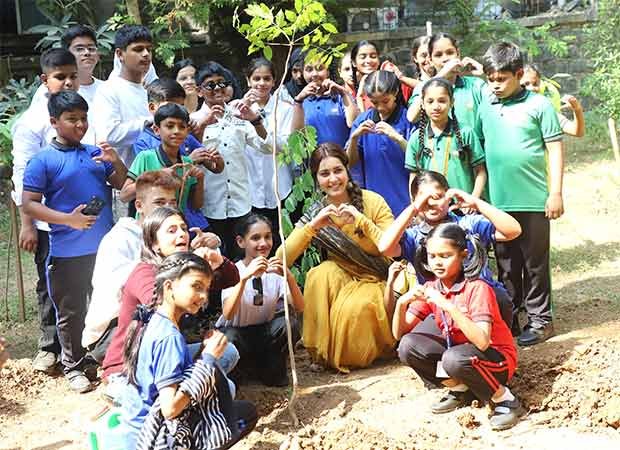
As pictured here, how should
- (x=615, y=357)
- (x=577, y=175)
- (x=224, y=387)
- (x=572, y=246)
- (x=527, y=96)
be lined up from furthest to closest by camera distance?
1. (x=577, y=175)
2. (x=572, y=246)
3. (x=527, y=96)
4. (x=615, y=357)
5. (x=224, y=387)

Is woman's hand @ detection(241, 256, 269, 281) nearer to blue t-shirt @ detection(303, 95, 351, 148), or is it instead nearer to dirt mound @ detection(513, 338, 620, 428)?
dirt mound @ detection(513, 338, 620, 428)

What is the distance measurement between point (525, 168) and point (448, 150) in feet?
1.51

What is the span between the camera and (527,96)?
200 inches

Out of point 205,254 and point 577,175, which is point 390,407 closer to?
point 205,254

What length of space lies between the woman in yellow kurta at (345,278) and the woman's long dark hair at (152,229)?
93 cm

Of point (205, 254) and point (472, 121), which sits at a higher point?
point (472, 121)

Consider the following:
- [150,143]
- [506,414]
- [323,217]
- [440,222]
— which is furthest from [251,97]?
[506,414]

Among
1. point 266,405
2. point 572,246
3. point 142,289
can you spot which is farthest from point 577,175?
point 142,289

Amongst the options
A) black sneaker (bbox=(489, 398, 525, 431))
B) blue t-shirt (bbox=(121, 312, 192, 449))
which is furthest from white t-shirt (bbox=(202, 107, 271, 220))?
black sneaker (bbox=(489, 398, 525, 431))

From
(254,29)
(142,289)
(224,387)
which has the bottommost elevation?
(224,387)

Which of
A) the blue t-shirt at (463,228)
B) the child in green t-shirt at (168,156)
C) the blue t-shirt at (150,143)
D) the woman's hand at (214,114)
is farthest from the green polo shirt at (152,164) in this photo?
the blue t-shirt at (463,228)

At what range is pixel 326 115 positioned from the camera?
5.81 m

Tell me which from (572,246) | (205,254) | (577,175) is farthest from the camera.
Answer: (577,175)

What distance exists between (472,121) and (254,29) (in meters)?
1.72
